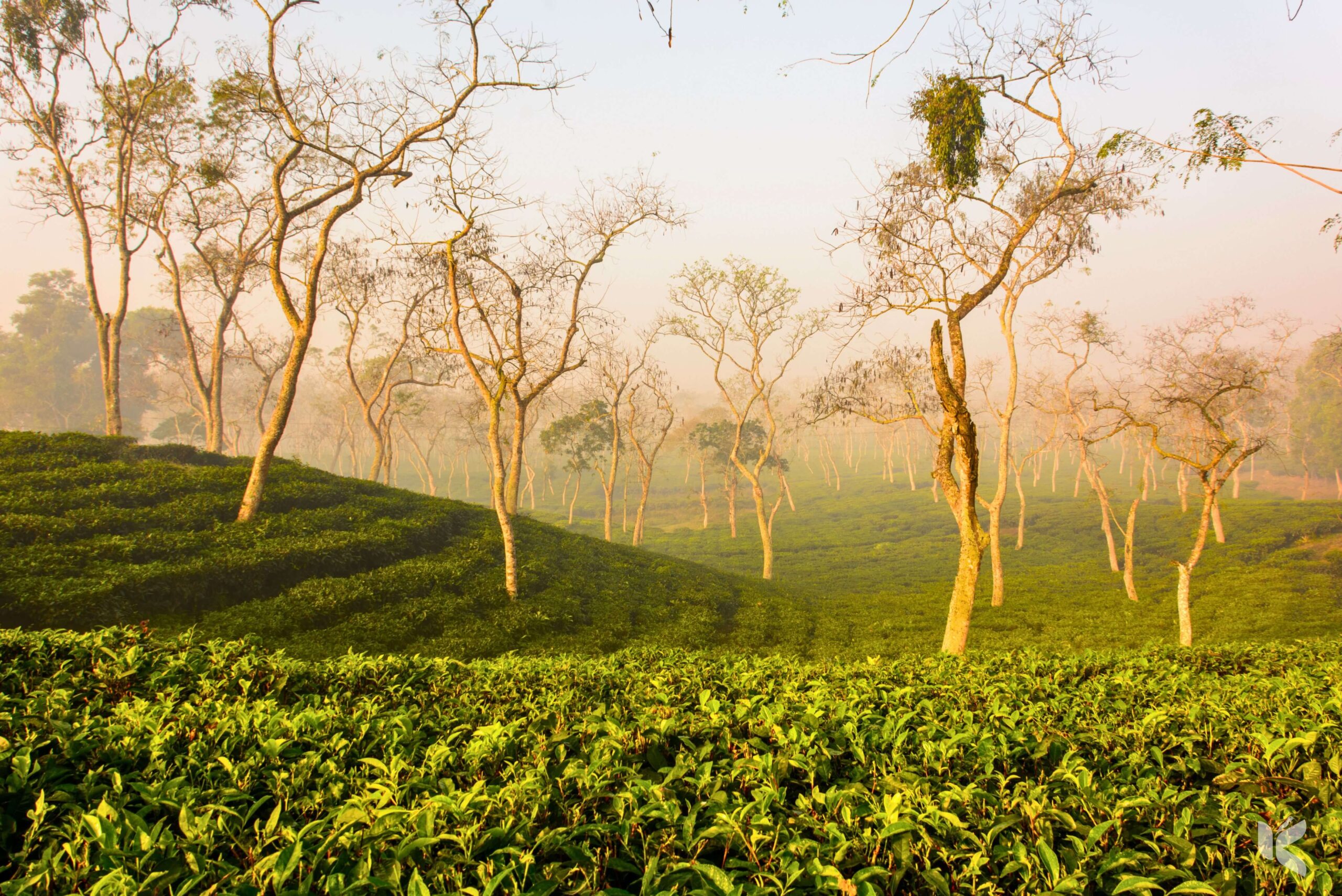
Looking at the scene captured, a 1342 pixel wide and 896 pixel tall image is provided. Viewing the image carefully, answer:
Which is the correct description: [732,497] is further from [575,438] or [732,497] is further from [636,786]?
[636,786]

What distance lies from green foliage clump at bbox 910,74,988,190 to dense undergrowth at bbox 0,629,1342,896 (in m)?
12.3

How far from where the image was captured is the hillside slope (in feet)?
40.2

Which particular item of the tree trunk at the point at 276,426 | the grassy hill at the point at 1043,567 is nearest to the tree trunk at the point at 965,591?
the grassy hill at the point at 1043,567

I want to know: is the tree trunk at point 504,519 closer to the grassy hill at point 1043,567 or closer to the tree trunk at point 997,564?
the grassy hill at point 1043,567

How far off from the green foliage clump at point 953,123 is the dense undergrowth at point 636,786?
12291 millimetres

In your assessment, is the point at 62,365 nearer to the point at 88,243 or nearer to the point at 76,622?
the point at 88,243

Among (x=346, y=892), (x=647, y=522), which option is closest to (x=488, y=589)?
(x=346, y=892)

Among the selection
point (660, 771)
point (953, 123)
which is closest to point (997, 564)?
point (953, 123)

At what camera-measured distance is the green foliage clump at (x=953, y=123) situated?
13.1m

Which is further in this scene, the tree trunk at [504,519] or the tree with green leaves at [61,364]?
the tree with green leaves at [61,364]

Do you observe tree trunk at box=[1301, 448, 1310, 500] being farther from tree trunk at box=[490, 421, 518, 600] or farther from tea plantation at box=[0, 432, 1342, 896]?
tree trunk at box=[490, 421, 518, 600]

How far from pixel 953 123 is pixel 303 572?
19806 millimetres

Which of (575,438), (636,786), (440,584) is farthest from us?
(575,438)

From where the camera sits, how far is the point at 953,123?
1320cm
